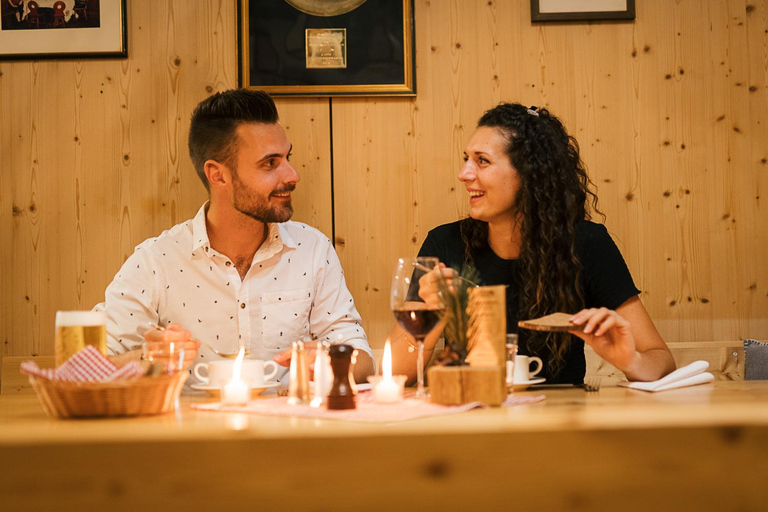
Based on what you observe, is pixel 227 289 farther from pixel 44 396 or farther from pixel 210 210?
pixel 44 396

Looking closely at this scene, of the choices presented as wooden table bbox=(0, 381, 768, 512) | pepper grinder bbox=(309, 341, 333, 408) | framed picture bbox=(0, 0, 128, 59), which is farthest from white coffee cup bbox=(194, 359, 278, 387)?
framed picture bbox=(0, 0, 128, 59)

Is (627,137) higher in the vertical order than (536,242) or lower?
higher

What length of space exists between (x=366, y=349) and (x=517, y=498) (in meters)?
1.38

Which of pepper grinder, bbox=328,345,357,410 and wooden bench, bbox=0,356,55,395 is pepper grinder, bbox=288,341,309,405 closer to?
pepper grinder, bbox=328,345,357,410

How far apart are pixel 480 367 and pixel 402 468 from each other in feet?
1.00

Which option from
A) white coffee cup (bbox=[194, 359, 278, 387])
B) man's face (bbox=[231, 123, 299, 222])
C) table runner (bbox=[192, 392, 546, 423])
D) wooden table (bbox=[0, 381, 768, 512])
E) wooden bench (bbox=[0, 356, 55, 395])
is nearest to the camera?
wooden table (bbox=[0, 381, 768, 512])

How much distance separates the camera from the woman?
2094 mm

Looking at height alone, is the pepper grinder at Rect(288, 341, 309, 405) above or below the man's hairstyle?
below

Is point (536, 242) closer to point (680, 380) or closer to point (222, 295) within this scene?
point (680, 380)

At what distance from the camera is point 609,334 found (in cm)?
156

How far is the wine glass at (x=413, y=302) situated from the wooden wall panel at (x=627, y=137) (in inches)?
62.4

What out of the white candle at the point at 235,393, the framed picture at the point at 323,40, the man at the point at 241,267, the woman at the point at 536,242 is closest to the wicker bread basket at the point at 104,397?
the white candle at the point at 235,393

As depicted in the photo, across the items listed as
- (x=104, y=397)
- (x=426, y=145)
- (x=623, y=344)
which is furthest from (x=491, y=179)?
(x=104, y=397)

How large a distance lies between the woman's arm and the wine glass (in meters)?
0.35
